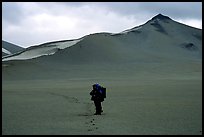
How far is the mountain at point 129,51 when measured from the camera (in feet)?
250

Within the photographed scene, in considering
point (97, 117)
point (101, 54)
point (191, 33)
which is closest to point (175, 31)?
point (191, 33)

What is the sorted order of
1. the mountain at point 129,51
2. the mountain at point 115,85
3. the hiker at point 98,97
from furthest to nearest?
the mountain at point 129,51, the hiker at point 98,97, the mountain at point 115,85

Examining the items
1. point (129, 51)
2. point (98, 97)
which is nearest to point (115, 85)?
point (98, 97)

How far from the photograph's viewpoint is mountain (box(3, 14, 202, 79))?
2995 inches

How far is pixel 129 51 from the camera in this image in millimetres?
91938

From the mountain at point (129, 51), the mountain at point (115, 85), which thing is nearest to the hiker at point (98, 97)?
the mountain at point (115, 85)

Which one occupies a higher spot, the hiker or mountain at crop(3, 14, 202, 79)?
mountain at crop(3, 14, 202, 79)

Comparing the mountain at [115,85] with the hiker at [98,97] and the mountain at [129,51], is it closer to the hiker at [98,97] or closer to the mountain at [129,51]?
the mountain at [129,51]

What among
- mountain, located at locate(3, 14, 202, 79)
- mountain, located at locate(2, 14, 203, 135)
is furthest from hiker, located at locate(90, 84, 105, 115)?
mountain, located at locate(3, 14, 202, 79)

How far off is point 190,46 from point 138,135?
3893 inches

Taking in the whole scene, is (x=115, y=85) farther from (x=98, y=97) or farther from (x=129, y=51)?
(x=129, y=51)

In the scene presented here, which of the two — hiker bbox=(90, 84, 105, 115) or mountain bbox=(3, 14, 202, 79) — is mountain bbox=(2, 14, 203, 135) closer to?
mountain bbox=(3, 14, 202, 79)

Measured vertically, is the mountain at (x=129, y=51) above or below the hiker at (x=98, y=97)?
above

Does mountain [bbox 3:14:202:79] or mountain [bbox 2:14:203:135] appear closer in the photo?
mountain [bbox 2:14:203:135]
